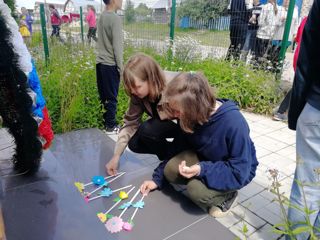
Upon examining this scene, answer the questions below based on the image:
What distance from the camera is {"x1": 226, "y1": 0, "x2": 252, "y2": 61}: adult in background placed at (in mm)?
5805

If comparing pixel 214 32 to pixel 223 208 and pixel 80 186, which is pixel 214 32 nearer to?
pixel 223 208

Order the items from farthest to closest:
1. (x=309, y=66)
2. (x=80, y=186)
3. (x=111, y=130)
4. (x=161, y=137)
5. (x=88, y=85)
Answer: (x=88, y=85), (x=111, y=130), (x=161, y=137), (x=80, y=186), (x=309, y=66)

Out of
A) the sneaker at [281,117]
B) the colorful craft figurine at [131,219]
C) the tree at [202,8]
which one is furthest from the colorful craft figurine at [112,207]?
the tree at [202,8]

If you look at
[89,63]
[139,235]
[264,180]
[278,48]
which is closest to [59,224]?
[139,235]

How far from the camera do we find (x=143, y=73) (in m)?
2.07

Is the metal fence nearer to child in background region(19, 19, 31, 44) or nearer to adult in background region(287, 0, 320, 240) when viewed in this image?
child in background region(19, 19, 31, 44)

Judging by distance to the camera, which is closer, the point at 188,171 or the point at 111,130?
the point at 188,171

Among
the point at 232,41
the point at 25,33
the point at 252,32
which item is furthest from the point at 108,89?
the point at 252,32

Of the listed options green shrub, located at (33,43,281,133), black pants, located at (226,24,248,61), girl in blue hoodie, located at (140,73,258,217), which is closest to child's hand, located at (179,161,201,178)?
girl in blue hoodie, located at (140,73,258,217)

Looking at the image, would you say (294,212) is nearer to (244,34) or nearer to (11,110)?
(11,110)

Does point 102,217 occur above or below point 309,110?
below

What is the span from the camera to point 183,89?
1.76 m

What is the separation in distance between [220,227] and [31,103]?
1425mm

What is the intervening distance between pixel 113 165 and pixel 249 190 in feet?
3.79
